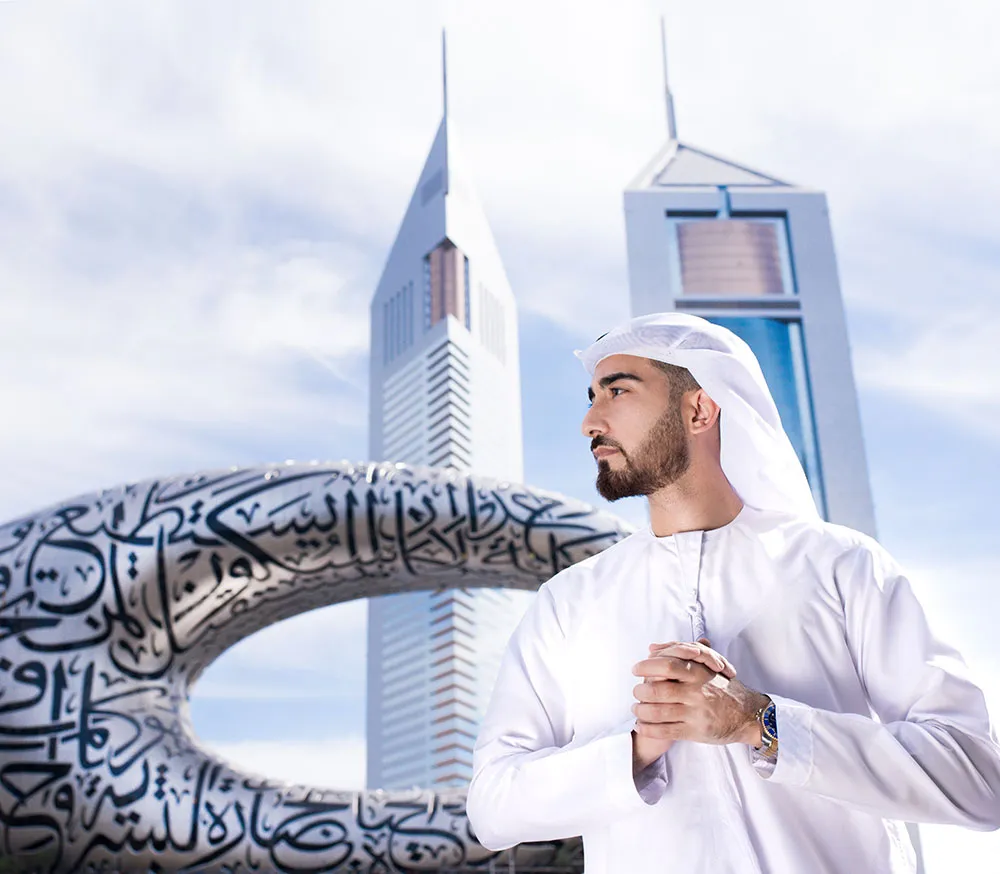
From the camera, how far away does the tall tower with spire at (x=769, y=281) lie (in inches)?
574

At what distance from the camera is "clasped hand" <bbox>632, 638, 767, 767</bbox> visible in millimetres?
1036

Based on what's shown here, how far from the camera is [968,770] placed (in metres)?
1.04

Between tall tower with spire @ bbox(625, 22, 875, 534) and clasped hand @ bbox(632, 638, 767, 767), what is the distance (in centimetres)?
1353

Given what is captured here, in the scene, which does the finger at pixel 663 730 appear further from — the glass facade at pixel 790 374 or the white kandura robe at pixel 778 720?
the glass facade at pixel 790 374

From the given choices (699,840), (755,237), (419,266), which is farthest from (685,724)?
(419,266)

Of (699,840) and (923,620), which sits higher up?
(923,620)

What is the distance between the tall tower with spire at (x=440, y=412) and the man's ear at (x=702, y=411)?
130 ft

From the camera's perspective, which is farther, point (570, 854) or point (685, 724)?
point (570, 854)

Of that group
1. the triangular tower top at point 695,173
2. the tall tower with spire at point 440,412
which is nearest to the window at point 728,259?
the triangular tower top at point 695,173

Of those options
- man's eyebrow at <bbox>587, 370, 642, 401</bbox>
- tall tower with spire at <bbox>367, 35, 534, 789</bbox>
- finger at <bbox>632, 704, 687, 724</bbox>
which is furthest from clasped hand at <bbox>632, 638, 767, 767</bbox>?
tall tower with spire at <bbox>367, 35, 534, 789</bbox>

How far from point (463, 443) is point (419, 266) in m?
8.08

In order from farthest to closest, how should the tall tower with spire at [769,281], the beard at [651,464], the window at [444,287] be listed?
the window at [444,287]
the tall tower with spire at [769,281]
the beard at [651,464]

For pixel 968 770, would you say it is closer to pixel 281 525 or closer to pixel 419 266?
pixel 281 525

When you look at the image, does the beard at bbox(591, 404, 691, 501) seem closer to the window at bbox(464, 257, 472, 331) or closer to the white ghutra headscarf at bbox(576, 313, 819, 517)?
the white ghutra headscarf at bbox(576, 313, 819, 517)
